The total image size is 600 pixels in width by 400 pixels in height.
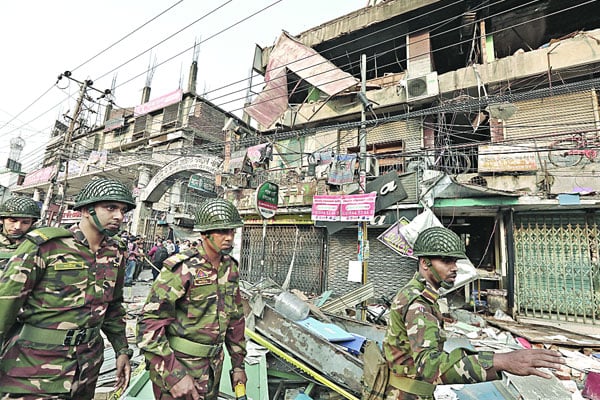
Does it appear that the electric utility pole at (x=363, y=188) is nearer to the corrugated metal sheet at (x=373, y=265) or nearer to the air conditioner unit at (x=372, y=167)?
the air conditioner unit at (x=372, y=167)

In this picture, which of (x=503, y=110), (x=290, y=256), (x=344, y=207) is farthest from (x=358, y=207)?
(x=503, y=110)

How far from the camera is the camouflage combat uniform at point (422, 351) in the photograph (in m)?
1.74

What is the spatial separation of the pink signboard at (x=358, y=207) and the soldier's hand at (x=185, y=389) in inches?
267

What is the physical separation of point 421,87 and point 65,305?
35.7 feet

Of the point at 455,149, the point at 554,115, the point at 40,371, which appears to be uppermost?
the point at 554,115

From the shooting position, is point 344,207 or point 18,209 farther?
point 344,207

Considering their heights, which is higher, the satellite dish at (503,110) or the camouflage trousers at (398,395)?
the satellite dish at (503,110)

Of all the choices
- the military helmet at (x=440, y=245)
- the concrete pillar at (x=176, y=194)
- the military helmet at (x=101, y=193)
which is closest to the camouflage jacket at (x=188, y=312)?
the military helmet at (x=101, y=193)

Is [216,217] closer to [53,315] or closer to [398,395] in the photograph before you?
[53,315]

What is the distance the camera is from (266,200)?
8.21 metres

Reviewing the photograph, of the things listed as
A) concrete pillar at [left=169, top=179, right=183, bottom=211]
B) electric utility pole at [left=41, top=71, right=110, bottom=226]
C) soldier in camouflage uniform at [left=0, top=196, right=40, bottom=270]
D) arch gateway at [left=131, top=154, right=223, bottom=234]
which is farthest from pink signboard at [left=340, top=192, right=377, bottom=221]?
concrete pillar at [left=169, top=179, right=183, bottom=211]

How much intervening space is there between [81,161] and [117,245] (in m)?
28.4

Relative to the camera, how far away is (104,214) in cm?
218

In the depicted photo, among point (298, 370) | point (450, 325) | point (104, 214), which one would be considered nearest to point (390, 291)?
point (450, 325)
